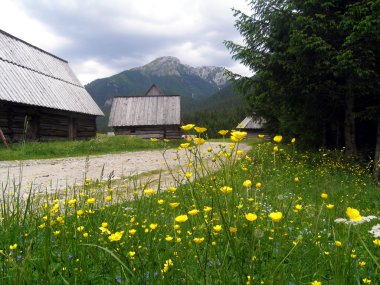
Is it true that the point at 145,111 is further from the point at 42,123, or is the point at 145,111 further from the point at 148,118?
the point at 42,123

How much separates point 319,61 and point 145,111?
24653 millimetres

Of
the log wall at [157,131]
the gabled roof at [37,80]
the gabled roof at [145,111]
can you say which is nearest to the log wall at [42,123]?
the gabled roof at [37,80]

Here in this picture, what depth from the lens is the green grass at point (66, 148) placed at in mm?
13242

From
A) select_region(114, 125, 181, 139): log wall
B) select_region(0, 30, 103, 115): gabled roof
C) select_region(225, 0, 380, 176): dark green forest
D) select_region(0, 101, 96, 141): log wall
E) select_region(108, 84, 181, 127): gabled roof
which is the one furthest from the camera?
select_region(114, 125, 181, 139): log wall

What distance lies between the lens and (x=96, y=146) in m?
17.4

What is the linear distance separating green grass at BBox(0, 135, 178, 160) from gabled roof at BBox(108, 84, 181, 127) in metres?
10.0

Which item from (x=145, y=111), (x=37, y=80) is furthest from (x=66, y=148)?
(x=145, y=111)

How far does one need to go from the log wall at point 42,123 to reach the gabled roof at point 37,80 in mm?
704

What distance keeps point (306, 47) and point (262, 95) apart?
3.17 meters

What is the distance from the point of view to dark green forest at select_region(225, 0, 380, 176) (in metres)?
8.26

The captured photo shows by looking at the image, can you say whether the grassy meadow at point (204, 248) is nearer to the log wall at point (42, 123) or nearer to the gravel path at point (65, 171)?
the gravel path at point (65, 171)

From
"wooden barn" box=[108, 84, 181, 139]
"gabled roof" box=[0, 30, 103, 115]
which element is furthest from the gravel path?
"wooden barn" box=[108, 84, 181, 139]

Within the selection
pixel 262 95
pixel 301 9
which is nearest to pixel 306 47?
pixel 301 9

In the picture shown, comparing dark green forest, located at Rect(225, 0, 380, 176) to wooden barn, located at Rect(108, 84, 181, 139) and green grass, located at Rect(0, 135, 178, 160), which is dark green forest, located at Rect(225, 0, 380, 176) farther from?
wooden barn, located at Rect(108, 84, 181, 139)
